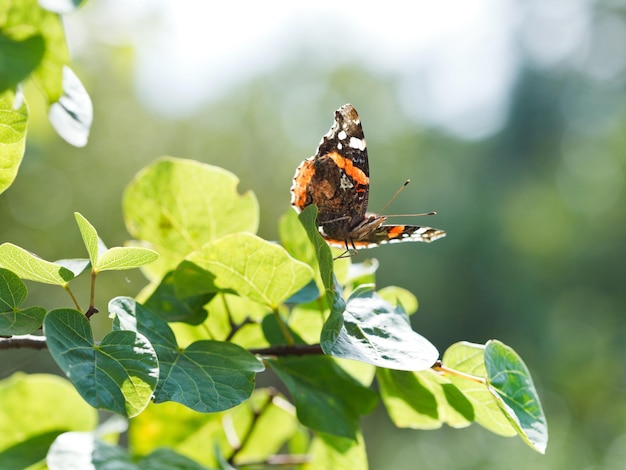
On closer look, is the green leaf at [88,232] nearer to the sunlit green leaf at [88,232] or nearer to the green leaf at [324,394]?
the sunlit green leaf at [88,232]

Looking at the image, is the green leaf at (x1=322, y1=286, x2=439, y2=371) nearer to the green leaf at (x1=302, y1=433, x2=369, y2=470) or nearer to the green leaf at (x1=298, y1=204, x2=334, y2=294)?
the green leaf at (x1=298, y1=204, x2=334, y2=294)

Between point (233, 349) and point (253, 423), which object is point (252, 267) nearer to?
point (233, 349)

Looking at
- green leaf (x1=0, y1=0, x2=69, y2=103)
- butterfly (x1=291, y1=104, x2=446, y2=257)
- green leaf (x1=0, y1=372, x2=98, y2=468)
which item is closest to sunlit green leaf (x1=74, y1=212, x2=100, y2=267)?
green leaf (x1=0, y1=0, x2=69, y2=103)

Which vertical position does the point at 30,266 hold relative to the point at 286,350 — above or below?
above

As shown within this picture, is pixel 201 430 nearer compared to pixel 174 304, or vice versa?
pixel 174 304

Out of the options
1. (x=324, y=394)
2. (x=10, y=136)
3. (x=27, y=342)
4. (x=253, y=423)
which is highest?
(x=10, y=136)

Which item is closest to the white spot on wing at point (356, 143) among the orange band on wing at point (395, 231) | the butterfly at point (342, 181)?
the butterfly at point (342, 181)

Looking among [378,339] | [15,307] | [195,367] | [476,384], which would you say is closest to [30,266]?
[15,307]
